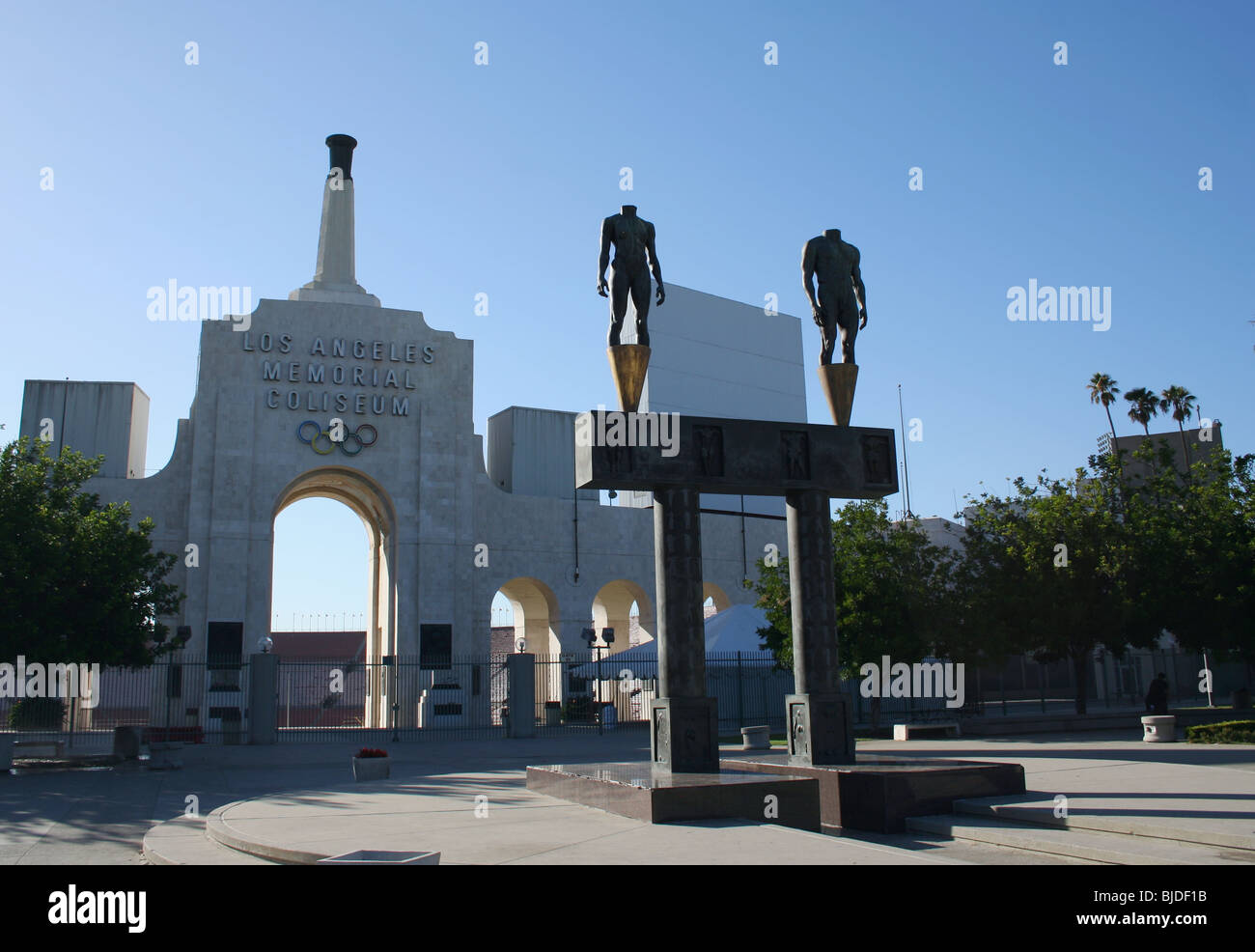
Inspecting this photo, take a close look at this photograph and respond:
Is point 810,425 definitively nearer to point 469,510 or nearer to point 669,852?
point 669,852

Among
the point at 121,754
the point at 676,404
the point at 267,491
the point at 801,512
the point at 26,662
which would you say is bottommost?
the point at 121,754

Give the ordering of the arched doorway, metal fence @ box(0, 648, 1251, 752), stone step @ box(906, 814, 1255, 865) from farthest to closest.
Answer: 1. the arched doorway
2. metal fence @ box(0, 648, 1251, 752)
3. stone step @ box(906, 814, 1255, 865)

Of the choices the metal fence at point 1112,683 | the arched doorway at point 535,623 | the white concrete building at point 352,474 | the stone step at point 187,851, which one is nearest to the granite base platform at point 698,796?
the stone step at point 187,851

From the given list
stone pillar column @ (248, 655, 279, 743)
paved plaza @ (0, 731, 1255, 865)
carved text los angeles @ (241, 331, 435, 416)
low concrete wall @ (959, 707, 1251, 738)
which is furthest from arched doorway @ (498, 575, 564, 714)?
paved plaza @ (0, 731, 1255, 865)

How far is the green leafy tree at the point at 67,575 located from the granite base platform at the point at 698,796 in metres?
19.3

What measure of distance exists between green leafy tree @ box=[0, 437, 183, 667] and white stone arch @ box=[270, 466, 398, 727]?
12336mm

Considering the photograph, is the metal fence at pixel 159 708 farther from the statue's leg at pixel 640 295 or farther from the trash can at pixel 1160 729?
the trash can at pixel 1160 729

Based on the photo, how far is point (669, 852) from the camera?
925 cm

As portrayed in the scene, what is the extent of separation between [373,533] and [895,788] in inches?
1556

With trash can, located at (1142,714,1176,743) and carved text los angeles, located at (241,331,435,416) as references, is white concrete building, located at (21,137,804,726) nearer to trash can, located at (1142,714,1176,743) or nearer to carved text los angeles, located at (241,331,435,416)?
carved text los angeles, located at (241,331,435,416)

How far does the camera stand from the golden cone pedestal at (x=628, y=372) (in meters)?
15.6

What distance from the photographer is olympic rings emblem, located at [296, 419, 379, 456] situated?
43.2m

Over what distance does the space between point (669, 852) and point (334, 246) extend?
4171 centimetres
